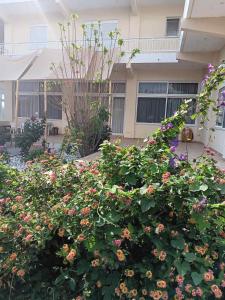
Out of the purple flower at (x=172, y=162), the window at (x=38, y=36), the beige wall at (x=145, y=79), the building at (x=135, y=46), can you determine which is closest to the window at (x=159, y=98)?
the building at (x=135, y=46)

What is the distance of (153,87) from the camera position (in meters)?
14.1

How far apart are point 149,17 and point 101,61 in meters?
6.18

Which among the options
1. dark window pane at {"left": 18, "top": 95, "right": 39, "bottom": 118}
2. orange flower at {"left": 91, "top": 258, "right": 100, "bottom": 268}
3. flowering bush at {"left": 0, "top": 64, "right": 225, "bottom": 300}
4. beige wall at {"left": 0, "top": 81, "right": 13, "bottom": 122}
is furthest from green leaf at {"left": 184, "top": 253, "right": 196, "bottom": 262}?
beige wall at {"left": 0, "top": 81, "right": 13, "bottom": 122}

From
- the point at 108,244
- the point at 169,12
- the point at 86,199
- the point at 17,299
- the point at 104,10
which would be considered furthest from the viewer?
the point at 104,10

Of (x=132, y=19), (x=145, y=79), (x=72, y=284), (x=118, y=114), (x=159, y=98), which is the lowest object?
(x=72, y=284)

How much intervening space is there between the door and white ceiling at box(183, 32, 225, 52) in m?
4.65

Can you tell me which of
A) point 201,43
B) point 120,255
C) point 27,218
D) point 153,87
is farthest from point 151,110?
point 120,255

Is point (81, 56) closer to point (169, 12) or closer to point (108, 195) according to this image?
point (169, 12)

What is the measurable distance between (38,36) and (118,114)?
608 cm

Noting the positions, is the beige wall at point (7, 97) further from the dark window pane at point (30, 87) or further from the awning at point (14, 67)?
the awning at point (14, 67)

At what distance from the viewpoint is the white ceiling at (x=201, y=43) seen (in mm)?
9305

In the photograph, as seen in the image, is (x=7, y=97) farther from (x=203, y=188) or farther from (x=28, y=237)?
(x=203, y=188)

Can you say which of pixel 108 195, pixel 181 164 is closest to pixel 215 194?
pixel 181 164

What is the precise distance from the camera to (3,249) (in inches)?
→ 73.2
